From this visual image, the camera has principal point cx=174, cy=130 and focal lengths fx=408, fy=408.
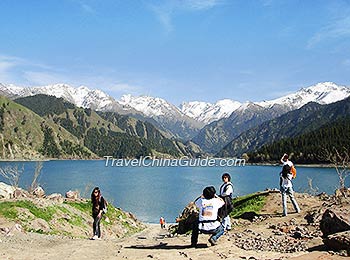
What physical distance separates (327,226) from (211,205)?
14.1 ft

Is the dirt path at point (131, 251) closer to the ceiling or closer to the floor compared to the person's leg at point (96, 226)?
closer to the floor

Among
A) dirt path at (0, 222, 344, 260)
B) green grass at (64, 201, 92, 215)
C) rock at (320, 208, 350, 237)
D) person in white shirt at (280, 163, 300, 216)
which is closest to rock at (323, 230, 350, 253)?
dirt path at (0, 222, 344, 260)

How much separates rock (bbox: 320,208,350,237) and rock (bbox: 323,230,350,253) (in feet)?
4.23

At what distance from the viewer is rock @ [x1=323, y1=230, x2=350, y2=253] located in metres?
12.1

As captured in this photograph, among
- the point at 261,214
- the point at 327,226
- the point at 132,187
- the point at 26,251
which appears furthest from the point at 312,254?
the point at 132,187

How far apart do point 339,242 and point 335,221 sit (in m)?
2.05

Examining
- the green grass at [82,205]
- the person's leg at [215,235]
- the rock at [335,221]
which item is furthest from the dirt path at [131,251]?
the green grass at [82,205]

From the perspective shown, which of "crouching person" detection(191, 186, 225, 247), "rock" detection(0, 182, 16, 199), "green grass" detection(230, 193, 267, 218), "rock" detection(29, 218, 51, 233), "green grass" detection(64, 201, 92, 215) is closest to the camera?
"crouching person" detection(191, 186, 225, 247)

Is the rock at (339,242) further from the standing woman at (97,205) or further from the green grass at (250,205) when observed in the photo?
the green grass at (250,205)

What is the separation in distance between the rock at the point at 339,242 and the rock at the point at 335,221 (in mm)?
1290

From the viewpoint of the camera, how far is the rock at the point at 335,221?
13867 mm

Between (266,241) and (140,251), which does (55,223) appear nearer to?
(140,251)

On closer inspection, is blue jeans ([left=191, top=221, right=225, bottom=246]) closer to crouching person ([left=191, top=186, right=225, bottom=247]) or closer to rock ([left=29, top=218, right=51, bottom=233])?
crouching person ([left=191, top=186, right=225, bottom=247])

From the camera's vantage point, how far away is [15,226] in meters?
21.7
